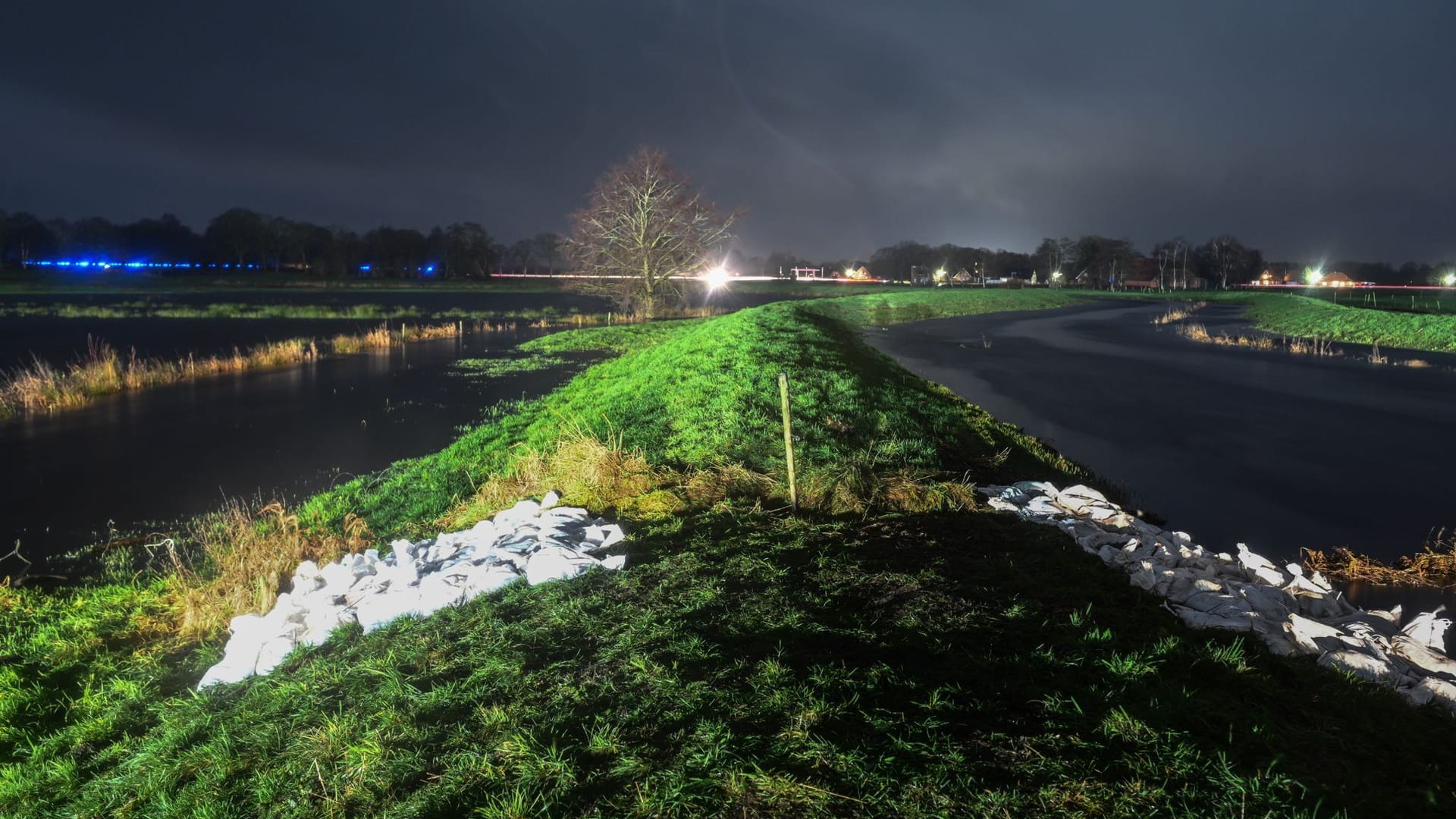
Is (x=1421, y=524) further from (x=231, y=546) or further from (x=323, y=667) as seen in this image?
(x=231, y=546)

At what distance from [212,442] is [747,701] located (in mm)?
15272

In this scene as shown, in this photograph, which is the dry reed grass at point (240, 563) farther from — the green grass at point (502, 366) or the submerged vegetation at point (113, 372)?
the green grass at point (502, 366)

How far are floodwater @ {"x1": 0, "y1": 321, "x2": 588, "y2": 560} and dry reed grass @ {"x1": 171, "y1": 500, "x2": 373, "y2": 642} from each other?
2236mm

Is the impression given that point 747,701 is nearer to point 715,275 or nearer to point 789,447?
point 789,447

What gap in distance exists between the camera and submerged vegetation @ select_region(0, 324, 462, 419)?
62.8ft

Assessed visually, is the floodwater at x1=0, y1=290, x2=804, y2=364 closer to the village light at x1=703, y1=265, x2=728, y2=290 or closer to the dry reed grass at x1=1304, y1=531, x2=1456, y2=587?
the village light at x1=703, y1=265, x2=728, y2=290

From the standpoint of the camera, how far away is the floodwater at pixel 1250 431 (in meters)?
10.6

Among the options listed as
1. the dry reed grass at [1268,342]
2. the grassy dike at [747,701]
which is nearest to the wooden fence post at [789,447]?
the grassy dike at [747,701]

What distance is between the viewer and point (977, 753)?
3.97m

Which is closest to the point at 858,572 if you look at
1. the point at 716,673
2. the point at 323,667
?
the point at 716,673

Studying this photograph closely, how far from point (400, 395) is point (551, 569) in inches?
636

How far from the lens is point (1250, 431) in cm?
1658

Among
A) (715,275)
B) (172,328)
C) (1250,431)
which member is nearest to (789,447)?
(1250,431)

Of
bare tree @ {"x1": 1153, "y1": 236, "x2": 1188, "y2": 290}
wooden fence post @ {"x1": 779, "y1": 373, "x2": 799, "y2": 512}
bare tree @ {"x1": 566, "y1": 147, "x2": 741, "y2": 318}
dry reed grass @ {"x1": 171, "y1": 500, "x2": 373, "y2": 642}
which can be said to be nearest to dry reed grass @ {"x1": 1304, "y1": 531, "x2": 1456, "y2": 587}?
wooden fence post @ {"x1": 779, "y1": 373, "x2": 799, "y2": 512}
